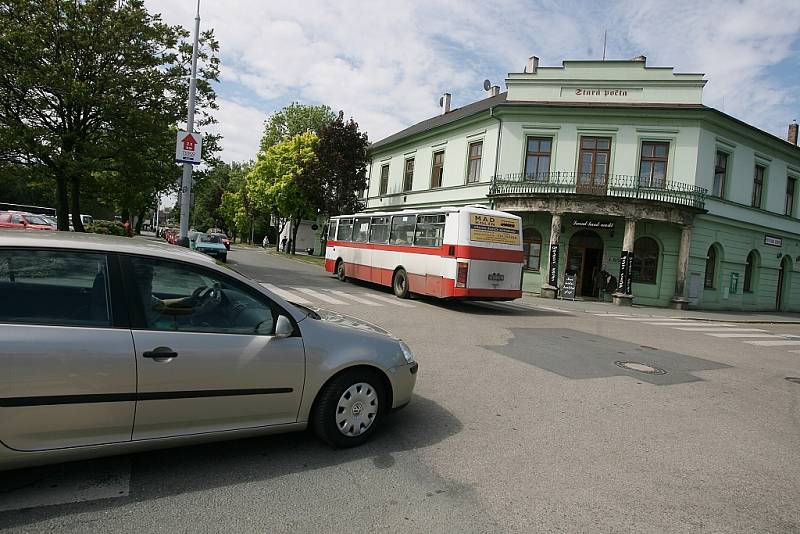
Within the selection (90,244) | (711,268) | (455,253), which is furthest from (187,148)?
(711,268)

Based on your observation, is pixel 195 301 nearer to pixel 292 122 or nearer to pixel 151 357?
pixel 151 357

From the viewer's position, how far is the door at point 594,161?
78.8 ft

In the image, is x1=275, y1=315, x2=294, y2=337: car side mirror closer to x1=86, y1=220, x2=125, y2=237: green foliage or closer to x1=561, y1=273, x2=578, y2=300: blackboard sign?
x1=561, y1=273, x2=578, y2=300: blackboard sign

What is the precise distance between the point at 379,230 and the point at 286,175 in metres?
25.9

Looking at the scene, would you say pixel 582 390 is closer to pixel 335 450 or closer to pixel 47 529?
pixel 335 450

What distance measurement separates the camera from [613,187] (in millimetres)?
23375

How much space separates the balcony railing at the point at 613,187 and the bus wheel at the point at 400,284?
32.5ft

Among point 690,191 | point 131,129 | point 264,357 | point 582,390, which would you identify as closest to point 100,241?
point 264,357

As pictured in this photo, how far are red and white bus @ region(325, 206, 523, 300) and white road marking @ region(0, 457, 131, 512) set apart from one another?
1108cm

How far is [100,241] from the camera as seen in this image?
3.47 m

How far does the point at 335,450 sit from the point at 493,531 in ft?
4.80

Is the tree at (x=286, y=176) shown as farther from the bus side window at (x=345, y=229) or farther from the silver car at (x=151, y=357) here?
the silver car at (x=151, y=357)

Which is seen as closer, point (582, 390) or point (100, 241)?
point (100, 241)

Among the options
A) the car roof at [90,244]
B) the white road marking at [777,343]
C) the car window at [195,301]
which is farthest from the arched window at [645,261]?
the car roof at [90,244]
